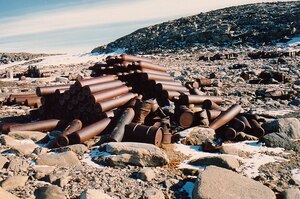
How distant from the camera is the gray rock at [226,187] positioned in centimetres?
538

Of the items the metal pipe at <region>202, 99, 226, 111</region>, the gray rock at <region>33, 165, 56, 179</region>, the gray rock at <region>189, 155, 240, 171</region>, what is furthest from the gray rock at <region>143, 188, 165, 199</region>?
the metal pipe at <region>202, 99, 226, 111</region>

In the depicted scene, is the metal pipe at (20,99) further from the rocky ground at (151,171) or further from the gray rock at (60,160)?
the gray rock at (60,160)

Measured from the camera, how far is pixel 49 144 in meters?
7.89

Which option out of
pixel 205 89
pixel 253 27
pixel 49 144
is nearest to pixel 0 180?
pixel 49 144

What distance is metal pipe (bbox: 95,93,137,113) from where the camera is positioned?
905 cm

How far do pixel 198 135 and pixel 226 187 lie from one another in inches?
118

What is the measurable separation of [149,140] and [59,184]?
262cm

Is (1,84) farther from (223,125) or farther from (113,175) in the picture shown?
(113,175)

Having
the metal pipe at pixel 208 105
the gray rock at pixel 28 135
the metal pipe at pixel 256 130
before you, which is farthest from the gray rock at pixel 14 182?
the metal pipe at pixel 208 105

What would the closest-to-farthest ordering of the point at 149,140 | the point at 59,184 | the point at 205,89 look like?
the point at 59,184 < the point at 149,140 < the point at 205,89

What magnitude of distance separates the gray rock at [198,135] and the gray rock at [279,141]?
1232 mm

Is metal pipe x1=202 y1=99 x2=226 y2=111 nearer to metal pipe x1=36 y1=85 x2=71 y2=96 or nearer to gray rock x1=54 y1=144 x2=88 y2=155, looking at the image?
metal pipe x1=36 y1=85 x2=71 y2=96

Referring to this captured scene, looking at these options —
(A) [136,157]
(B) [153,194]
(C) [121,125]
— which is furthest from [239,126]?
(B) [153,194]

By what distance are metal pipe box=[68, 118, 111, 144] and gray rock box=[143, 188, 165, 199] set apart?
277cm
